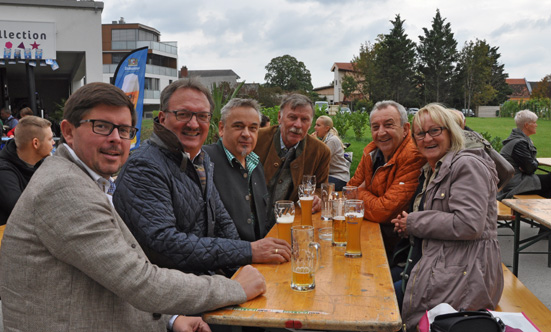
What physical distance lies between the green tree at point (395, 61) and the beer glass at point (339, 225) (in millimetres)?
41843

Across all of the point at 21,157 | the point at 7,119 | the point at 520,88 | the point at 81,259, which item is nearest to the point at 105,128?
the point at 81,259

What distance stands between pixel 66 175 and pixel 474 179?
2.07 m

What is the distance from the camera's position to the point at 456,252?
100 inches

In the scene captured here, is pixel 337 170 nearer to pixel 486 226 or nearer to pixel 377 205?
pixel 377 205

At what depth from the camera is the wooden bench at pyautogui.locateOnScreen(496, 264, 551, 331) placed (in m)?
2.74

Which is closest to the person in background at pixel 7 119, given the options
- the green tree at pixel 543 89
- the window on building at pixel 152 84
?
the window on building at pixel 152 84

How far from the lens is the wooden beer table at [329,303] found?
1601mm

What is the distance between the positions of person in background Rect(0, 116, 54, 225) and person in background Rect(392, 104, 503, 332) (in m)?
3.22

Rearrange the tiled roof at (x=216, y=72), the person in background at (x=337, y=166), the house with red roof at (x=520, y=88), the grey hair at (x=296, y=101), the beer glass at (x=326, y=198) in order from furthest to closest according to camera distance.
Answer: the tiled roof at (x=216, y=72) < the house with red roof at (x=520, y=88) < the person in background at (x=337, y=166) < the grey hair at (x=296, y=101) < the beer glass at (x=326, y=198)

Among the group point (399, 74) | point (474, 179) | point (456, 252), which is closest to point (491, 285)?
point (456, 252)

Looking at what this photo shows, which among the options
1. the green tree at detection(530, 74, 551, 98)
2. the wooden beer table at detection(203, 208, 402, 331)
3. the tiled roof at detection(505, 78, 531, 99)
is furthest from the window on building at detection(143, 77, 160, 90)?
the tiled roof at detection(505, 78, 531, 99)

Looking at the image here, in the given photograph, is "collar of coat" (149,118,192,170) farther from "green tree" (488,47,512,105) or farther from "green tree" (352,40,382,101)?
"green tree" (488,47,512,105)

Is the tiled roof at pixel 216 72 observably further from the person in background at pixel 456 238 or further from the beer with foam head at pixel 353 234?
the beer with foam head at pixel 353 234

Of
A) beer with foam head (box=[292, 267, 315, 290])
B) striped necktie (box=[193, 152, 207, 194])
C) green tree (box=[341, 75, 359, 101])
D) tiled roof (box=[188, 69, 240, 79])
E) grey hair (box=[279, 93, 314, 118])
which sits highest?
tiled roof (box=[188, 69, 240, 79])
